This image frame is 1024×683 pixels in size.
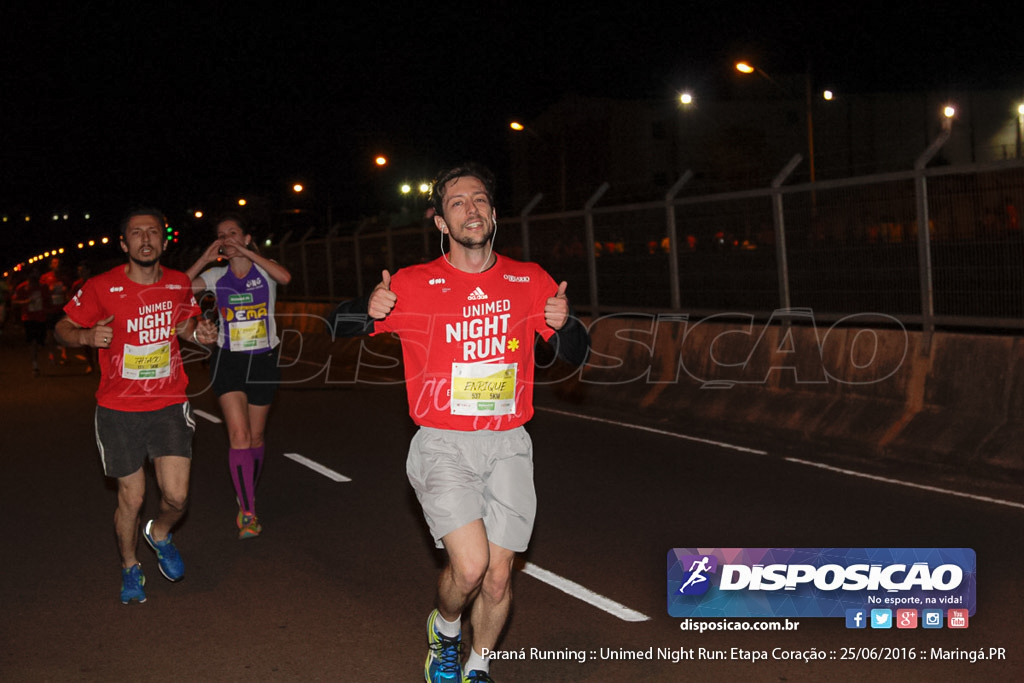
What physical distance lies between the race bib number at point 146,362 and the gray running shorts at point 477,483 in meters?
2.47

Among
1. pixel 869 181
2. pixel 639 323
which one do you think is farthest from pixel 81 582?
pixel 639 323

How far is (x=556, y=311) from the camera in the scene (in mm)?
4777

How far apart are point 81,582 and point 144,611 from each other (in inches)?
33.4

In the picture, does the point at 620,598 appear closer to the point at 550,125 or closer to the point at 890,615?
the point at 890,615

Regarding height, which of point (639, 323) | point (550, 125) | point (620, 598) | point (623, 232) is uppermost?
point (550, 125)

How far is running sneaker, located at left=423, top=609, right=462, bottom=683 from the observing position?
4.68 metres

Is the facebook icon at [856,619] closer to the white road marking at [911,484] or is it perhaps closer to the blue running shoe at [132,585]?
the white road marking at [911,484]

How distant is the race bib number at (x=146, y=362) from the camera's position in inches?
261

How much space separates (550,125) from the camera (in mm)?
74062

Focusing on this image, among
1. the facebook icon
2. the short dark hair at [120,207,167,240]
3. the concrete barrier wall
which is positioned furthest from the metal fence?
the short dark hair at [120,207,167,240]

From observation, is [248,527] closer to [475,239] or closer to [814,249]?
[475,239]

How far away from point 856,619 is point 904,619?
0.21 m

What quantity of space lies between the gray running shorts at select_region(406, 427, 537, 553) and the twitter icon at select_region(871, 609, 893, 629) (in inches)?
64.4

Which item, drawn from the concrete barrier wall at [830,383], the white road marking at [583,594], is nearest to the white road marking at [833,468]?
the concrete barrier wall at [830,383]
